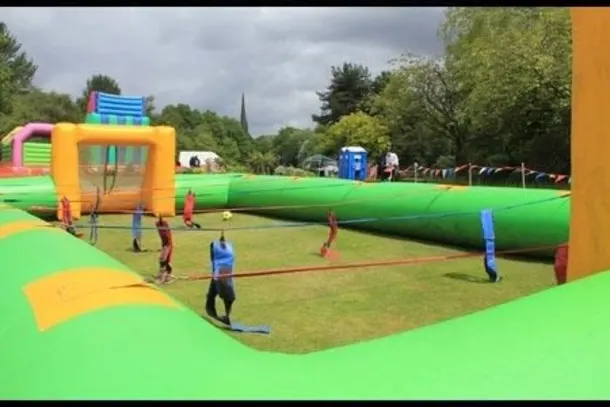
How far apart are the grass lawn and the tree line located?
7.34m

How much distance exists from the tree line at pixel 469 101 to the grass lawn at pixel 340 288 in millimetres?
7340

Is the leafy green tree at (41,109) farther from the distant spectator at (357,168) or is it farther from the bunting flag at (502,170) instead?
the bunting flag at (502,170)

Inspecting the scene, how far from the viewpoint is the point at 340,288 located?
569 cm

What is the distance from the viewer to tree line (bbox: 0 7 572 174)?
18.7 meters

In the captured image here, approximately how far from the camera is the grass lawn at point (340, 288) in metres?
4.43

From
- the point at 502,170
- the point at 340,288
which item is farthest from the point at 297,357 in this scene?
the point at 502,170

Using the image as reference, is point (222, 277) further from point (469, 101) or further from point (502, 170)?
point (469, 101)

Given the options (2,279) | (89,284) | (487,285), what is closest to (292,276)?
(487,285)

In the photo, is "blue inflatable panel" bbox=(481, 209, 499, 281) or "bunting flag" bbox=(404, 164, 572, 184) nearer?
"blue inflatable panel" bbox=(481, 209, 499, 281)

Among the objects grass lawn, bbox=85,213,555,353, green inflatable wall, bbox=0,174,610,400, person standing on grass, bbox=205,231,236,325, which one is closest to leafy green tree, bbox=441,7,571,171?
grass lawn, bbox=85,213,555,353

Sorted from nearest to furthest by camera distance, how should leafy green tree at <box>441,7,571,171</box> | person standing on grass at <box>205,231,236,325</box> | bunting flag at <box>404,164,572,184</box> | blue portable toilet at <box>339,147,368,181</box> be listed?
1. person standing on grass at <box>205,231,236,325</box>
2. bunting flag at <box>404,164,572,184</box>
3. leafy green tree at <box>441,7,571,171</box>
4. blue portable toilet at <box>339,147,368,181</box>

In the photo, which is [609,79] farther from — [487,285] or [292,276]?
[292,276]

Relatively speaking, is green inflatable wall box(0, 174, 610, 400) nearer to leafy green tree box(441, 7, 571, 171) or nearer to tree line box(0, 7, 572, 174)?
tree line box(0, 7, 572, 174)

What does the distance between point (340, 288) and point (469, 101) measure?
61.5 feet
